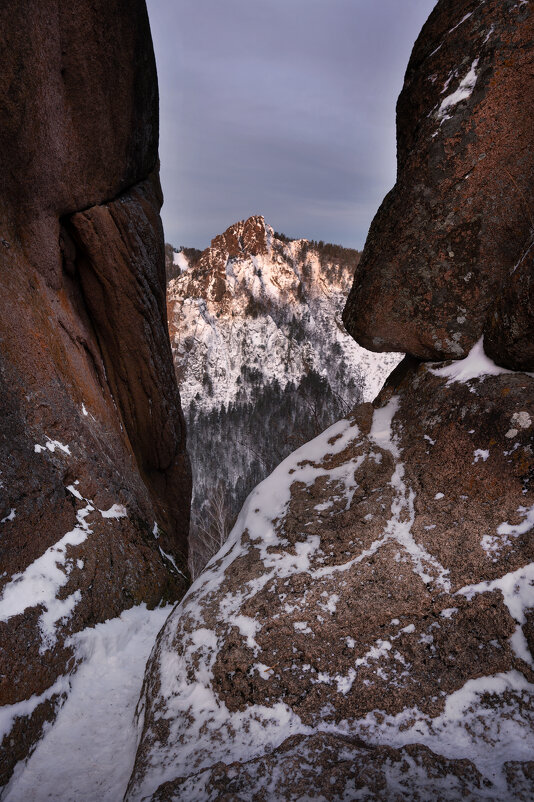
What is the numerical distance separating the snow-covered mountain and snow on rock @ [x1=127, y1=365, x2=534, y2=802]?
33.7m

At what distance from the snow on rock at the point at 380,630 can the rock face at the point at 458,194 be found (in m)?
0.69

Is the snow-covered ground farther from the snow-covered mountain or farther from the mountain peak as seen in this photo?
the mountain peak

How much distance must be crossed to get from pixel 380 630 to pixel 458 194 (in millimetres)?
3517

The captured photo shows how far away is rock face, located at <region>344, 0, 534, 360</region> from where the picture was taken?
365 centimetres

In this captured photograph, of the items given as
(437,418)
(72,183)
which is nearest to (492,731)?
(437,418)

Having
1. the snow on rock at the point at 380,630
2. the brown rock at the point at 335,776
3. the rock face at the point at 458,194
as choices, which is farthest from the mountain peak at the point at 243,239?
the brown rock at the point at 335,776

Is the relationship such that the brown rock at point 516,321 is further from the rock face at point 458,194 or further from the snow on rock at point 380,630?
the snow on rock at point 380,630

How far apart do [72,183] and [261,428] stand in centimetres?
3576

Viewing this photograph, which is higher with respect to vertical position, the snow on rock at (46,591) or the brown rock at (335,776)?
the snow on rock at (46,591)

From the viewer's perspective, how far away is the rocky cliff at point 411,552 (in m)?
2.16

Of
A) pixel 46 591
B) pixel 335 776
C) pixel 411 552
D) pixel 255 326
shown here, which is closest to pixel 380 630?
pixel 411 552

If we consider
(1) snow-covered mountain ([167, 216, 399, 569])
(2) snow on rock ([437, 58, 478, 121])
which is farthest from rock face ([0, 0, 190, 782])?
(1) snow-covered mountain ([167, 216, 399, 569])

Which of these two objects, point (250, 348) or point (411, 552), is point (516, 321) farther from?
point (250, 348)

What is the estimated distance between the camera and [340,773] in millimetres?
1986
